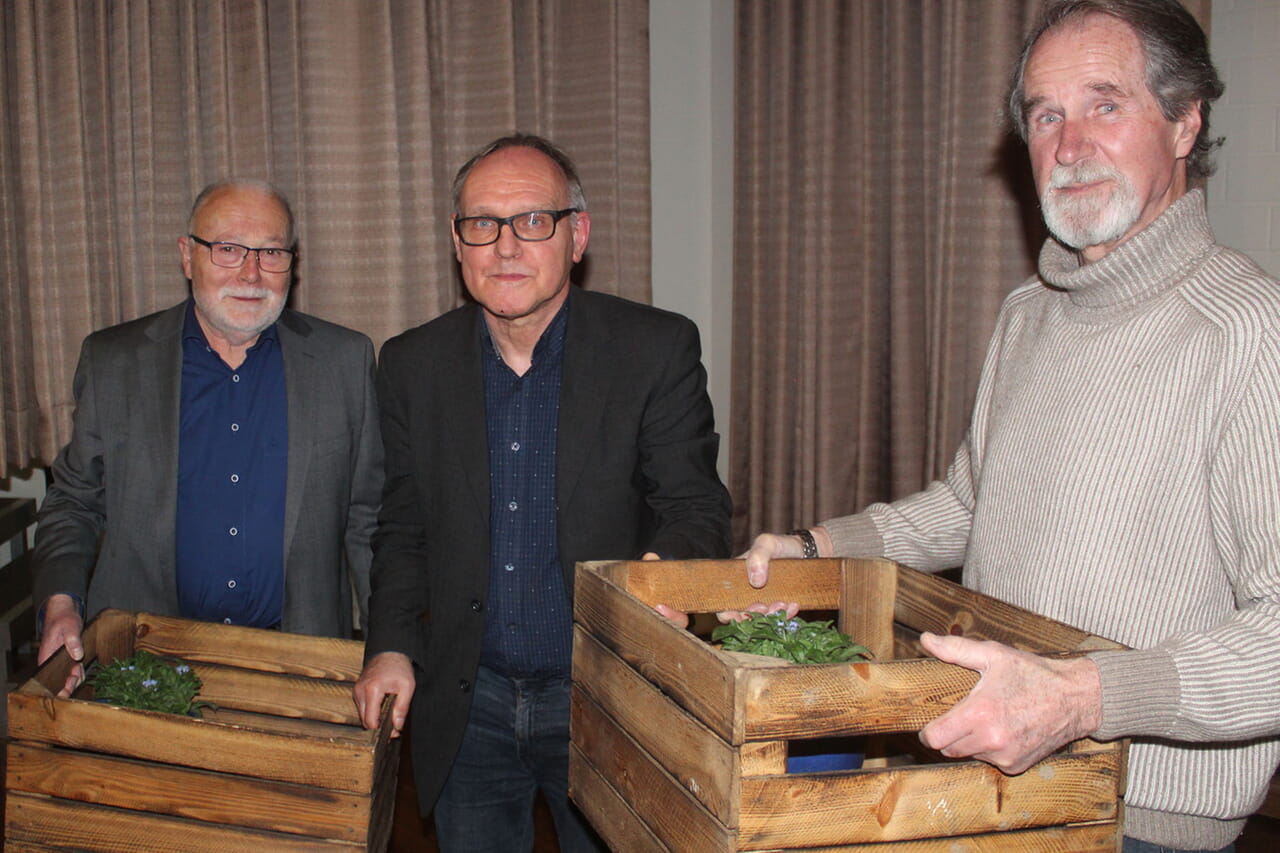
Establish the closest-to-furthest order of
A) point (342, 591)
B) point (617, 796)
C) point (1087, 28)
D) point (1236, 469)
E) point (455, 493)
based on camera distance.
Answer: point (1236, 469)
point (617, 796)
point (1087, 28)
point (455, 493)
point (342, 591)

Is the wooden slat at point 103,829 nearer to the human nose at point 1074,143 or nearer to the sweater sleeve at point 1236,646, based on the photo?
the sweater sleeve at point 1236,646

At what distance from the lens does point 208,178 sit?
3598 millimetres

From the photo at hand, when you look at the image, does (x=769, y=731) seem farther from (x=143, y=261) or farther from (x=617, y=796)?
(x=143, y=261)

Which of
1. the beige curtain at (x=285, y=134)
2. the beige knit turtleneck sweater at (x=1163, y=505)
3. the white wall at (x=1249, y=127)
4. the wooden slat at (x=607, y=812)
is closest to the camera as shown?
the beige knit turtleneck sweater at (x=1163, y=505)

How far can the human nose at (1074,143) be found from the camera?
1404 mm

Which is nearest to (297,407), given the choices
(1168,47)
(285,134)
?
(1168,47)

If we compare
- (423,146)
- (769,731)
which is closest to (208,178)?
(423,146)

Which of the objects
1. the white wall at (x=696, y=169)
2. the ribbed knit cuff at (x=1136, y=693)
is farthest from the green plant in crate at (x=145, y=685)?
the white wall at (x=696, y=169)

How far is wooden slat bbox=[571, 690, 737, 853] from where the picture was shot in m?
1.12

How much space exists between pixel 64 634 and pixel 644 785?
118 centimetres

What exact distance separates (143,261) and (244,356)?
159cm

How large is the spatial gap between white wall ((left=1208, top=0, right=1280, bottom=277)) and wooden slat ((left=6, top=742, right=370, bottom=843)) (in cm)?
272

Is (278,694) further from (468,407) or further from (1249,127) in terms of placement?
(1249,127)

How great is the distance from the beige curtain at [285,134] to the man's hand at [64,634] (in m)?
1.82
